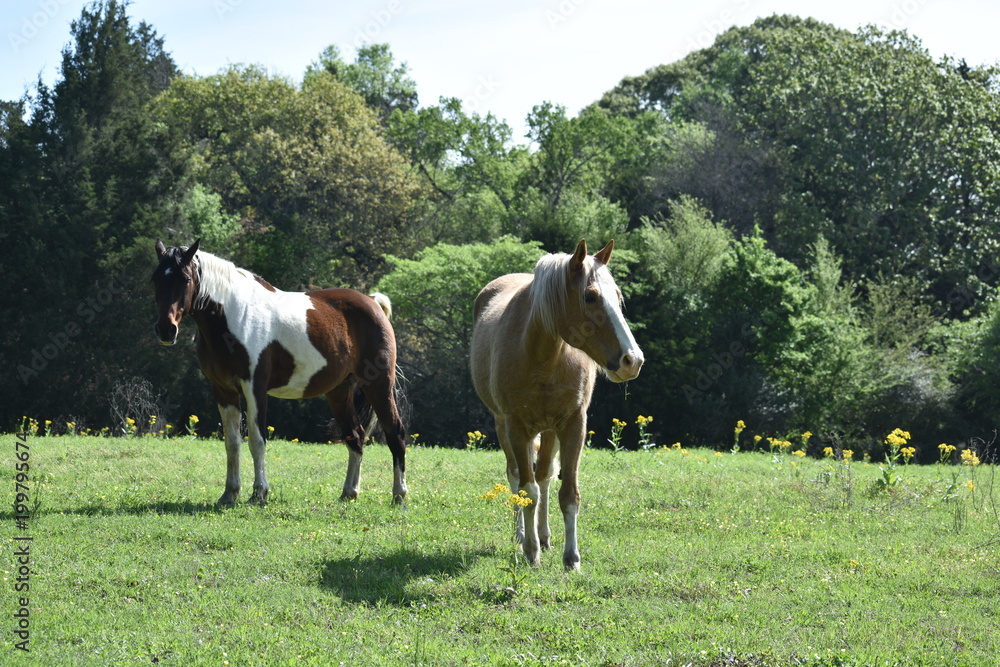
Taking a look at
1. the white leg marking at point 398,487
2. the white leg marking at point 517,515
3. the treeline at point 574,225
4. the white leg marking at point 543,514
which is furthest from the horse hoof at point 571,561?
the treeline at point 574,225

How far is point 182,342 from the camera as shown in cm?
3134

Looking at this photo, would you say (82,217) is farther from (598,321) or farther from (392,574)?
(598,321)

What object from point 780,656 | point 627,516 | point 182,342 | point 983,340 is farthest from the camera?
point 182,342

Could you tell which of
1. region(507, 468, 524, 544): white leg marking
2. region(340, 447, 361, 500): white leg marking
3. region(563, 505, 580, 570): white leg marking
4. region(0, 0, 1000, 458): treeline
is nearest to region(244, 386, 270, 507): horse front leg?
region(340, 447, 361, 500): white leg marking

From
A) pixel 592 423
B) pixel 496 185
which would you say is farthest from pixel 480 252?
pixel 496 185

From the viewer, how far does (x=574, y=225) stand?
36.9 m

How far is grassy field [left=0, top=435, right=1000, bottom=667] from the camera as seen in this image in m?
5.35

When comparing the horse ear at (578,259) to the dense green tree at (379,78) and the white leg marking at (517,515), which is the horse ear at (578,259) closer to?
the white leg marking at (517,515)

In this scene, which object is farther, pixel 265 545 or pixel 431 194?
pixel 431 194

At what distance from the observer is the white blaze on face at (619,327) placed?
19.9ft

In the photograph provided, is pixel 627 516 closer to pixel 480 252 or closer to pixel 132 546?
pixel 132 546

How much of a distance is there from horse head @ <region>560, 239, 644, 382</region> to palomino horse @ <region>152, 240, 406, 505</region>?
12.8ft

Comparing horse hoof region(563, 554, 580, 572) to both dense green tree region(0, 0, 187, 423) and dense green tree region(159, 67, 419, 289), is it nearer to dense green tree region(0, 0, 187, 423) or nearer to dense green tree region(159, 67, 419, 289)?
dense green tree region(0, 0, 187, 423)

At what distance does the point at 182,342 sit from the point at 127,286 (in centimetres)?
269
